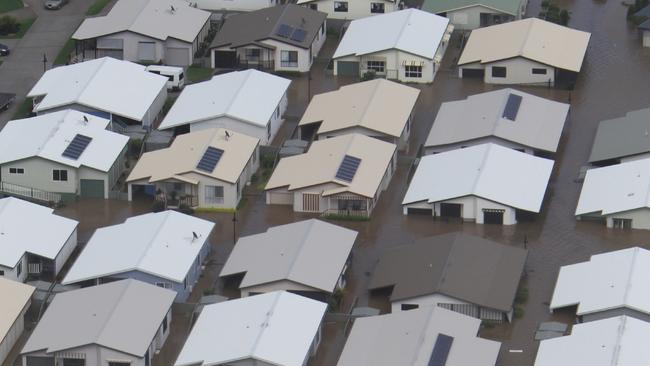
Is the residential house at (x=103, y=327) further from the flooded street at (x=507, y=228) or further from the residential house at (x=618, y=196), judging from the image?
the residential house at (x=618, y=196)

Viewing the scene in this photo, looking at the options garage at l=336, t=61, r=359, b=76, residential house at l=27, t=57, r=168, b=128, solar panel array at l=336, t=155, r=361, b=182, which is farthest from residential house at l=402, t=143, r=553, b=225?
residential house at l=27, t=57, r=168, b=128

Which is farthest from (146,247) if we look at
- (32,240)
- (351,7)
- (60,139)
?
(351,7)

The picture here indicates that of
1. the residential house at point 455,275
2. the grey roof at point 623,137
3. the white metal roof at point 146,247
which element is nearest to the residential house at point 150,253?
the white metal roof at point 146,247

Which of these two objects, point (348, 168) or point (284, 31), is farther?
point (284, 31)

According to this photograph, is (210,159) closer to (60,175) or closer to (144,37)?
(60,175)

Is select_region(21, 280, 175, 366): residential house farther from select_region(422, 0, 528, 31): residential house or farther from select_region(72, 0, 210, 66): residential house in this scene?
select_region(422, 0, 528, 31): residential house

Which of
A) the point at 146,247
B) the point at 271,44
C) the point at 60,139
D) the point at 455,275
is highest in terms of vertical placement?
the point at 271,44

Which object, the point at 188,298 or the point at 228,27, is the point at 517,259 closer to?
the point at 188,298
